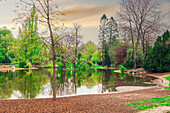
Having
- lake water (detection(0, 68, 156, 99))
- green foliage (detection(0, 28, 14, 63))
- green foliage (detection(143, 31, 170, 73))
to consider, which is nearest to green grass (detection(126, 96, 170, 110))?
lake water (detection(0, 68, 156, 99))

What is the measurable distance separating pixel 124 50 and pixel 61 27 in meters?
32.0

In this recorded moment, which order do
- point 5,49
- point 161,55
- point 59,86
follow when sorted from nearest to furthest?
point 59,86, point 161,55, point 5,49

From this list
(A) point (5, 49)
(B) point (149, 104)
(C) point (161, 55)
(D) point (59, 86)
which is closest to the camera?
(B) point (149, 104)

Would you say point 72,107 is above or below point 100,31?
below

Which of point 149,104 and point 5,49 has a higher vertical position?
point 5,49

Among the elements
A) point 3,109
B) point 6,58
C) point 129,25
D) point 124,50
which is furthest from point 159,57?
point 6,58

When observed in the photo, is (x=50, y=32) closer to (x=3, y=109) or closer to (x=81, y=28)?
(x=3, y=109)

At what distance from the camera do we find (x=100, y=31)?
5388 centimetres

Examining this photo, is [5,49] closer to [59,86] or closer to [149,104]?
[59,86]

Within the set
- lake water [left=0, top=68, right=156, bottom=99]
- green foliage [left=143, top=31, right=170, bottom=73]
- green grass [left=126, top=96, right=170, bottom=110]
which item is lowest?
lake water [left=0, top=68, right=156, bottom=99]

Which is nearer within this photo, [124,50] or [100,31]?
[124,50]

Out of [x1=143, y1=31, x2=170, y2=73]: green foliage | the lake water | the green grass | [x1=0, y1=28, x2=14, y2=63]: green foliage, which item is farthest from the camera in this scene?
[x1=0, y1=28, x2=14, y2=63]: green foliage

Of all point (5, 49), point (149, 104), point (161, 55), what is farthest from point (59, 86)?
point (5, 49)

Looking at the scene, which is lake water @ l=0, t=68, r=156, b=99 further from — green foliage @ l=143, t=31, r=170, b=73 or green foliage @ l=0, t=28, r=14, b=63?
green foliage @ l=0, t=28, r=14, b=63
